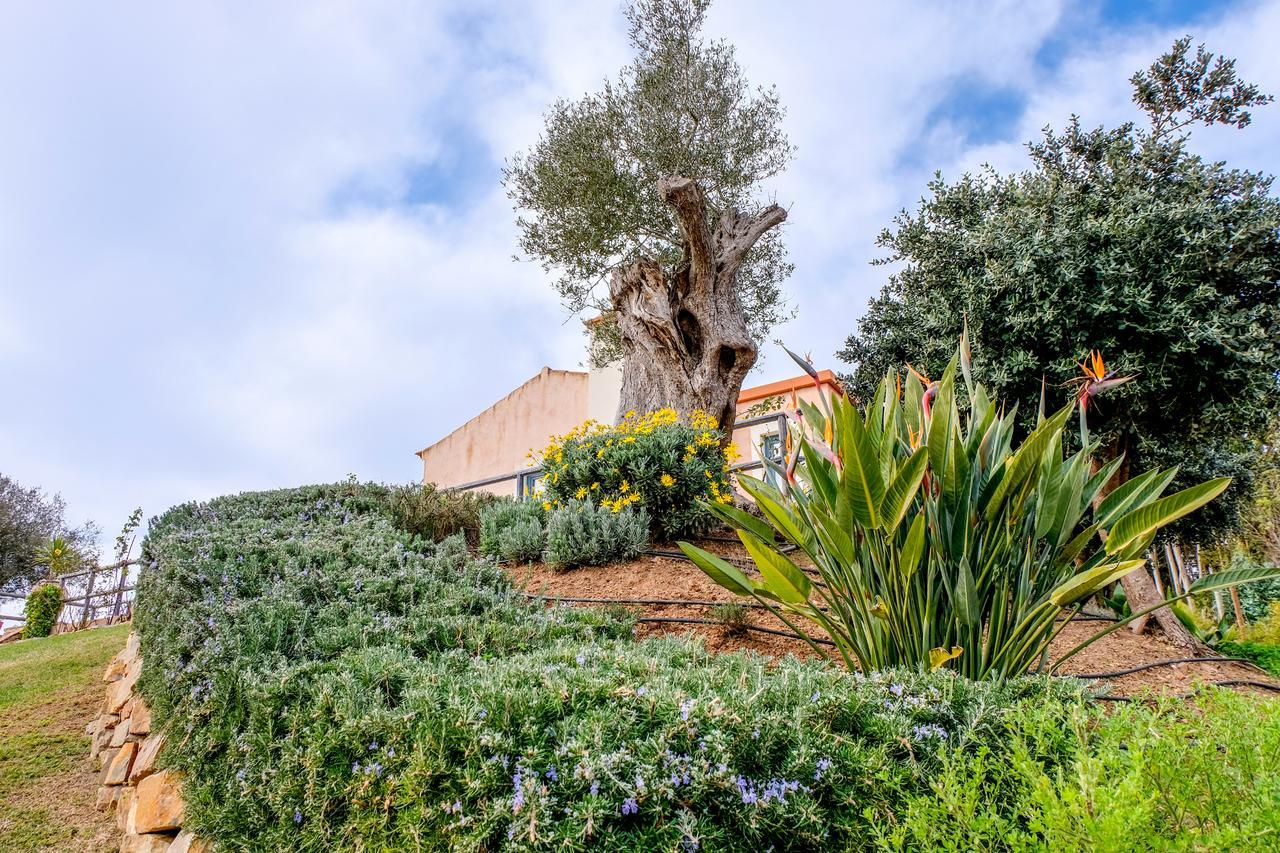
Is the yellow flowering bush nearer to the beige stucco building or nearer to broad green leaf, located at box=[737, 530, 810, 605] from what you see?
broad green leaf, located at box=[737, 530, 810, 605]

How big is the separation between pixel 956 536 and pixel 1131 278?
5.15 meters

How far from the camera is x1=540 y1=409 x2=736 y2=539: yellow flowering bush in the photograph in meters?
5.75

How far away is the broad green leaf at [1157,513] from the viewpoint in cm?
220

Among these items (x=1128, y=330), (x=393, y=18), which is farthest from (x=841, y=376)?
(x=393, y=18)

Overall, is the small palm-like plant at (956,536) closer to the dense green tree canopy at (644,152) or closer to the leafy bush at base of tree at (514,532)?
the leafy bush at base of tree at (514,532)

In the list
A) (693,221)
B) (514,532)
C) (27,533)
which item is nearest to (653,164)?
(693,221)

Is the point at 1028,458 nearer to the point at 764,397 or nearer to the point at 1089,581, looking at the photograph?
the point at 1089,581

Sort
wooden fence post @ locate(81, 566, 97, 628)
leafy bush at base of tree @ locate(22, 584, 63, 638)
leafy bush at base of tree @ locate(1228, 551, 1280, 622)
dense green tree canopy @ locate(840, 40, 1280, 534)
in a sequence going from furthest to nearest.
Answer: leafy bush at base of tree @ locate(1228, 551, 1280, 622)
wooden fence post @ locate(81, 566, 97, 628)
leafy bush at base of tree @ locate(22, 584, 63, 638)
dense green tree canopy @ locate(840, 40, 1280, 534)

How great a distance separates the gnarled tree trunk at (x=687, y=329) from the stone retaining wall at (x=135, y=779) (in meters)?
5.41

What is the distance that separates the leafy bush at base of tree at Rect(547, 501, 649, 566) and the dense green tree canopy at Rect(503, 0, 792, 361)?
5306mm

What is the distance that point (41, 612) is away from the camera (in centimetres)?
1220

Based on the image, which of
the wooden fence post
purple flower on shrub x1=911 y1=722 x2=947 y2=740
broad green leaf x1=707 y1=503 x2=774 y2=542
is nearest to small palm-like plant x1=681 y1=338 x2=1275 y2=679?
broad green leaf x1=707 y1=503 x2=774 y2=542

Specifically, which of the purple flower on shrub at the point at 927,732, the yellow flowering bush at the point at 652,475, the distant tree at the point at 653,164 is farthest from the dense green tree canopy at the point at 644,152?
the purple flower on shrub at the point at 927,732

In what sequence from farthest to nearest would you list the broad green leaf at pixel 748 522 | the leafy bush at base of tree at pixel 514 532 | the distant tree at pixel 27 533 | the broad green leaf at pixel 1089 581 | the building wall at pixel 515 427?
the distant tree at pixel 27 533, the building wall at pixel 515 427, the leafy bush at base of tree at pixel 514 532, the broad green leaf at pixel 748 522, the broad green leaf at pixel 1089 581
